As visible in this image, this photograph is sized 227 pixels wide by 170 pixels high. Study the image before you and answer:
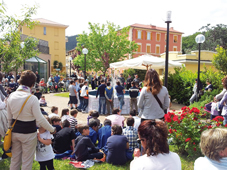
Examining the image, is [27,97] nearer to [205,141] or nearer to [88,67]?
[205,141]

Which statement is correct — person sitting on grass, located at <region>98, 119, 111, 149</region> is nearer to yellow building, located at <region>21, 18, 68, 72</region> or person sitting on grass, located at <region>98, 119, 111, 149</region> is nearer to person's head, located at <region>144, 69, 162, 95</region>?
person's head, located at <region>144, 69, 162, 95</region>

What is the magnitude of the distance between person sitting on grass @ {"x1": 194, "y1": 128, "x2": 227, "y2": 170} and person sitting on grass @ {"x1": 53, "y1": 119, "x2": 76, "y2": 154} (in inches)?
128

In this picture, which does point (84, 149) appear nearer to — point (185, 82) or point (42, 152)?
point (42, 152)

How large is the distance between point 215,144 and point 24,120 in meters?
2.51

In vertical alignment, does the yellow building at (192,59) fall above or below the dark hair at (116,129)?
above

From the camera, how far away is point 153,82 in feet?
12.9

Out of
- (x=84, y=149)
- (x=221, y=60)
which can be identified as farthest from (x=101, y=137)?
(x=221, y=60)

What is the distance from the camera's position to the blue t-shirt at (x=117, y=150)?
4.27 meters

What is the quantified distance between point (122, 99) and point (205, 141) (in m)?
8.20

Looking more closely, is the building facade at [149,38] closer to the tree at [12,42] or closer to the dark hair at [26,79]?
the tree at [12,42]

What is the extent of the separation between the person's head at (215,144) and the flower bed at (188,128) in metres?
2.40

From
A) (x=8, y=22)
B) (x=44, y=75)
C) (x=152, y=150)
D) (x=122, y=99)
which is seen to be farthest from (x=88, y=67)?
(x=152, y=150)

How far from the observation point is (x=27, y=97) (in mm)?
2979

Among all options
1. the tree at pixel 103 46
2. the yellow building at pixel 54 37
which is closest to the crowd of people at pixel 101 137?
the tree at pixel 103 46
